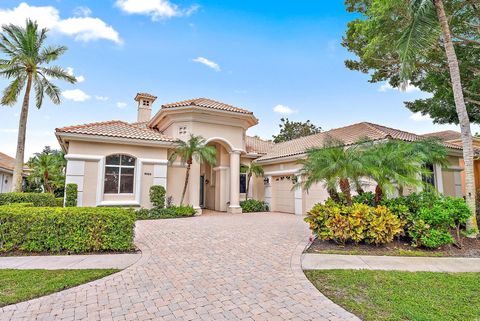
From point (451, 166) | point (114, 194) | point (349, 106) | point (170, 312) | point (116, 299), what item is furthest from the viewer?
point (349, 106)

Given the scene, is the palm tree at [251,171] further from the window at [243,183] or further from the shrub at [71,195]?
the shrub at [71,195]

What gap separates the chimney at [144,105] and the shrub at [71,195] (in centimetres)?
1287

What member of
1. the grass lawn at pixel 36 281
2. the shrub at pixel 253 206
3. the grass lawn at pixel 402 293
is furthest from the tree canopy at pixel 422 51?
the grass lawn at pixel 36 281

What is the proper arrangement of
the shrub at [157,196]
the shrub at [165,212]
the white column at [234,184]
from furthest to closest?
the white column at [234,184] < the shrub at [157,196] < the shrub at [165,212]

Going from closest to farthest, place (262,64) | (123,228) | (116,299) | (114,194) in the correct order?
(116,299) → (123,228) → (114,194) → (262,64)

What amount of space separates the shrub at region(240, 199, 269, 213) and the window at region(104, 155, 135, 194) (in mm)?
7387

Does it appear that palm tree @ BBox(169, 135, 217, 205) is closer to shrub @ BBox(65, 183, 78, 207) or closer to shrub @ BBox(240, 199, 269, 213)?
shrub @ BBox(240, 199, 269, 213)

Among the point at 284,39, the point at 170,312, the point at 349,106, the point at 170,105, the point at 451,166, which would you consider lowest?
the point at 170,312

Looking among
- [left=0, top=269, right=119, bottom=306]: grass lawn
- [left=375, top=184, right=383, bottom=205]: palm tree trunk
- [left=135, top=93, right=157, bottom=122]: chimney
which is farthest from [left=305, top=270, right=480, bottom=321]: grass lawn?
[left=135, top=93, right=157, bottom=122]: chimney

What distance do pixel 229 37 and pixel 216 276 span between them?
1400 cm

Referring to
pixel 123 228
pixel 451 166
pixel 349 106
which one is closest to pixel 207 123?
pixel 123 228

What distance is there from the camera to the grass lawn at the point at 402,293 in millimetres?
3789

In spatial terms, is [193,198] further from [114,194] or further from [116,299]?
[116,299]

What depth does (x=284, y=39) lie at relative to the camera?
50.2 feet
